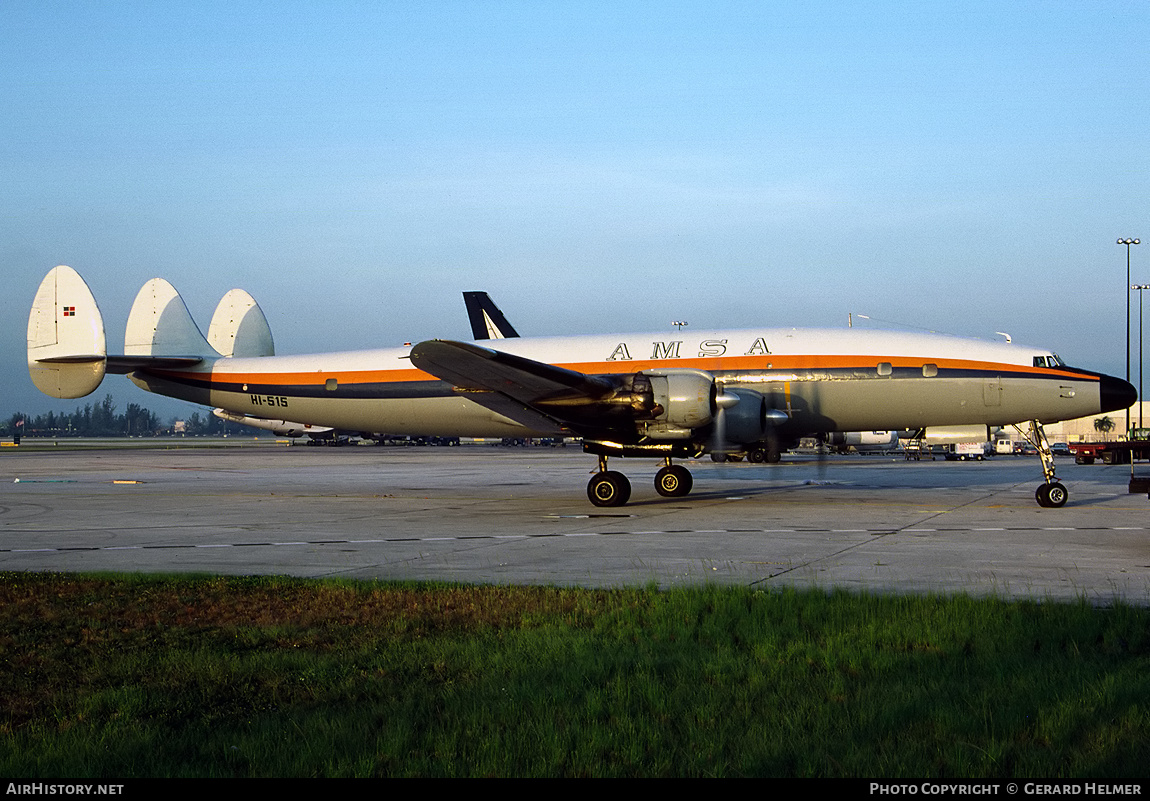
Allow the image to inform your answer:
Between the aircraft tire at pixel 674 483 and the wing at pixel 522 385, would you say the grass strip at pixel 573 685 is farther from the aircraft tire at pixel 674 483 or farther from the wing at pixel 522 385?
Result: the aircraft tire at pixel 674 483

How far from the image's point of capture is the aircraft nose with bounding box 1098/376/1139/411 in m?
20.9

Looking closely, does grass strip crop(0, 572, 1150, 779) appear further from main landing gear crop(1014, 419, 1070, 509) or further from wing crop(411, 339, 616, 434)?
main landing gear crop(1014, 419, 1070, 509)

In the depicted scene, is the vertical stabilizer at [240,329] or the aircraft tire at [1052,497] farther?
the vertical stabilizer at [240,329]

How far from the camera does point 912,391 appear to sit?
2194 centimetres

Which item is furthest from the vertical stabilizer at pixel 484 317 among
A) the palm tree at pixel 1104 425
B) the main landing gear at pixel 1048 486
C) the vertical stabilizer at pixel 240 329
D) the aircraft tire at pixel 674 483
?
the palm tree at pixel 1104 425

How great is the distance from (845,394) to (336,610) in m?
15.7

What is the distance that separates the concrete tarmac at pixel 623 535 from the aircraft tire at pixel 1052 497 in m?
0.29

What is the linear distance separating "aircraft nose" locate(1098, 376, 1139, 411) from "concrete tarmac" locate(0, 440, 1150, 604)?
2.29 meters

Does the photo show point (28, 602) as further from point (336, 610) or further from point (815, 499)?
point (815, 499)

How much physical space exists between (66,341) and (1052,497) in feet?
86.7

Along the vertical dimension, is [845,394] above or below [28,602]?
above

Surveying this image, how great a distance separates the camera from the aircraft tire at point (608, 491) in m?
20.9

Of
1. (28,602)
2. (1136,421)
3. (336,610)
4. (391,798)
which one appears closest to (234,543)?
(28,602)

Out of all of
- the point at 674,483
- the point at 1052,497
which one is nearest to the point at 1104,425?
the point at 1052,497
